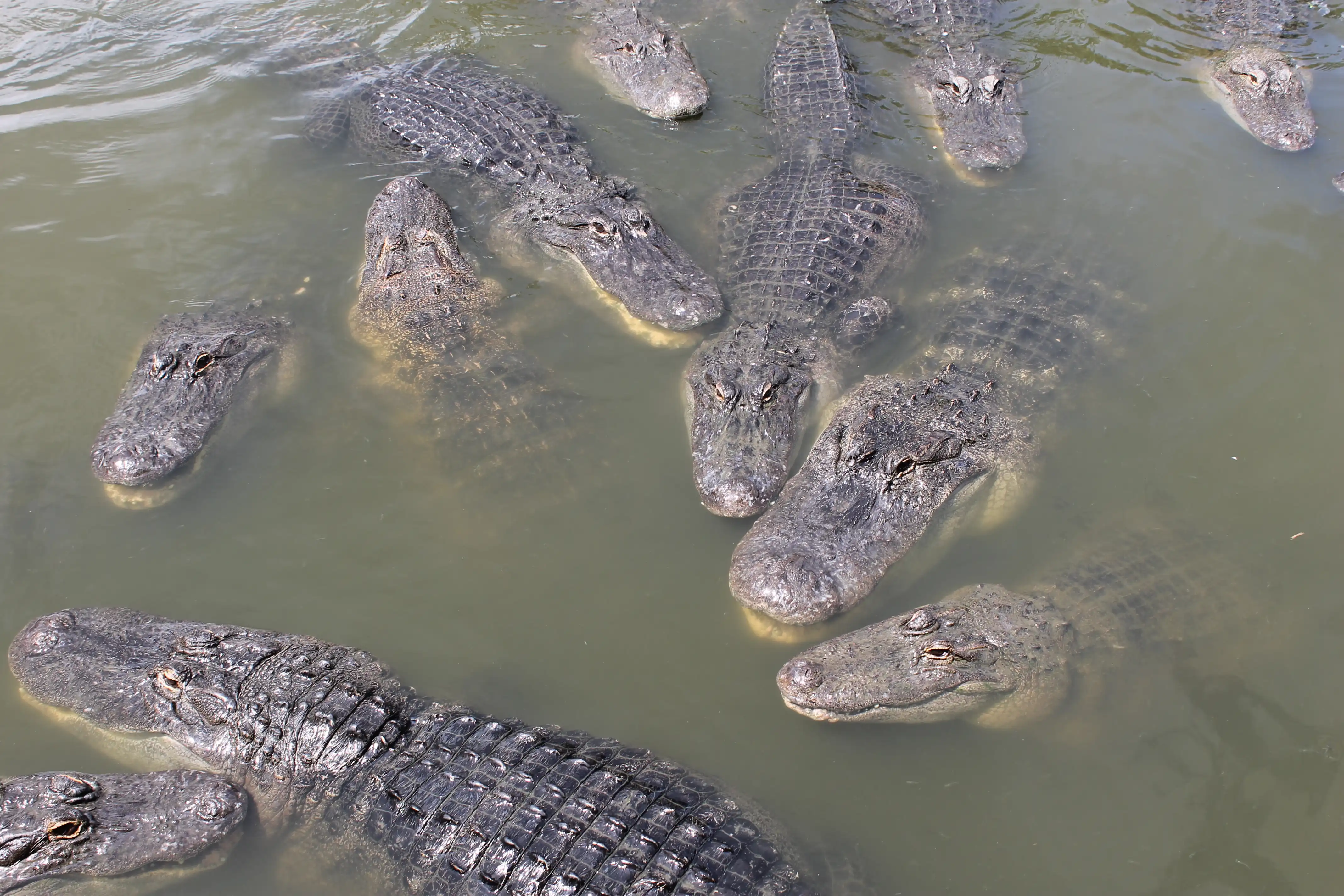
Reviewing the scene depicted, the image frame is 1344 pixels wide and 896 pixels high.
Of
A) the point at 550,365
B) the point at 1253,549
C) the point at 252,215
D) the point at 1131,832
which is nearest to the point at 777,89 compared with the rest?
the point at 550,365

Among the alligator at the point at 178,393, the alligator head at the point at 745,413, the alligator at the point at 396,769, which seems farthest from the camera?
the alligator at the point at 178,393

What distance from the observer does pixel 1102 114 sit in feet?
23.2

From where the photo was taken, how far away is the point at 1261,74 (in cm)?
705

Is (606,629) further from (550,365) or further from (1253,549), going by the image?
(1253,549)

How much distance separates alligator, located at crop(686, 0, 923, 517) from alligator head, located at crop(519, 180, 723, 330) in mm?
260

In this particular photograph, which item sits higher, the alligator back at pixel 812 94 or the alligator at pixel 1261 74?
the alligator back at pixel 812 94

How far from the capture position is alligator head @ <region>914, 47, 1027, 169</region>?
6.65 meters

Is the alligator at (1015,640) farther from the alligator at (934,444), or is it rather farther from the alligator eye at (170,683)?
the alligator eye at (170,683)

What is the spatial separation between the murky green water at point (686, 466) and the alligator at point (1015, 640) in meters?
0.15

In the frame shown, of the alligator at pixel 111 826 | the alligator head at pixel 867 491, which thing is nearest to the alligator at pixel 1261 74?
the alligator head at pixel 867 491

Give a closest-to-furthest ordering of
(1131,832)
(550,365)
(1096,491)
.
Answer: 1. (1131,832)
2. (1096,491)
3. (550,365)

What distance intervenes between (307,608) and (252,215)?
137 inches

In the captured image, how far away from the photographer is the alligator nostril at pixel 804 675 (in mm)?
3871

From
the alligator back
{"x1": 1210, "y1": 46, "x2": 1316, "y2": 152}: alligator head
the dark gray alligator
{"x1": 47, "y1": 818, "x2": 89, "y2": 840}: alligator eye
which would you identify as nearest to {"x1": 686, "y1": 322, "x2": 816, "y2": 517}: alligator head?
the dark gray alligator
